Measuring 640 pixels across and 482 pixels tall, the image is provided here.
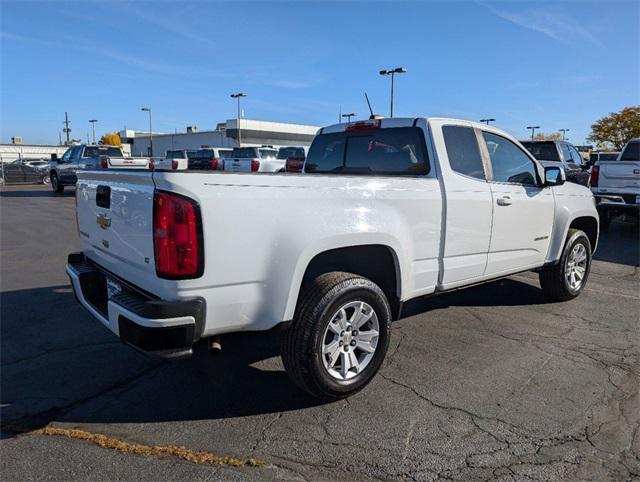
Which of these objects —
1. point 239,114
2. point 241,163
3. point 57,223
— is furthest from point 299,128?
point 57,223

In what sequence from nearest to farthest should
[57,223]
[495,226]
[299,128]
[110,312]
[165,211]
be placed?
[165,211] → [110,312] → [495,226] → [57,223] → [299,128]

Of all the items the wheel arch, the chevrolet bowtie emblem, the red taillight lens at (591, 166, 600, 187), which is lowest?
the wheel arch

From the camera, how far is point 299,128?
81562mm

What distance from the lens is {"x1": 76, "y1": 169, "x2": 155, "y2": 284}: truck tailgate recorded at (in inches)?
113

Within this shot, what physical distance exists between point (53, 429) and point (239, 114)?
57.2m

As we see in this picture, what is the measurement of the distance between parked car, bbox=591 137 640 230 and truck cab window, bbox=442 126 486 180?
7.68m

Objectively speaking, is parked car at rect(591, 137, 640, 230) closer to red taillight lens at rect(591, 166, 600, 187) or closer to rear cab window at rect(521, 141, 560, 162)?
red taillight lens at rect(591, 166, 600, 187)

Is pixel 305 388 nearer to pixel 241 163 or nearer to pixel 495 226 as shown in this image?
pixel 495 226

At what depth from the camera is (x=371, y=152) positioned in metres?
4.68

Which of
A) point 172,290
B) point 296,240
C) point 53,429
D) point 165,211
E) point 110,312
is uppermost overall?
point 165,211

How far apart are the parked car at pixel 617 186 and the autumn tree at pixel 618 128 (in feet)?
169

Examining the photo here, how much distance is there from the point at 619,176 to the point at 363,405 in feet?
32.0

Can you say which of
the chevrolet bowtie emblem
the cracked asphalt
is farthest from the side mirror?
the chevrolet bowtie emblem

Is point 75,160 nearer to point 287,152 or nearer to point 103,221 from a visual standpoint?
point 287,152
